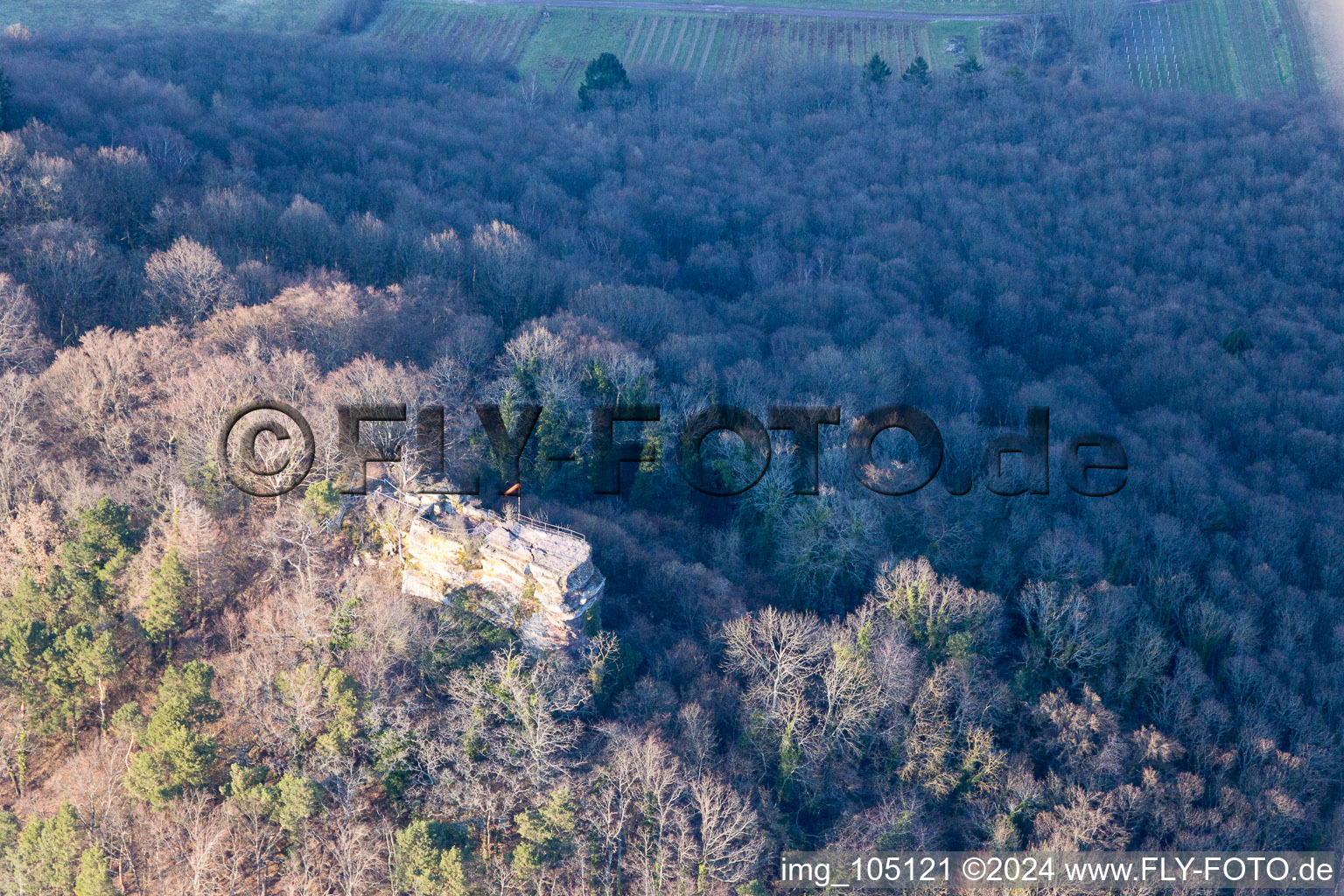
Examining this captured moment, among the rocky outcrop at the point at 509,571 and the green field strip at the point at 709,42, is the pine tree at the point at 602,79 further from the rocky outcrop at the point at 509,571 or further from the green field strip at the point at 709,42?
the rocky outcrop at the point at 509,571

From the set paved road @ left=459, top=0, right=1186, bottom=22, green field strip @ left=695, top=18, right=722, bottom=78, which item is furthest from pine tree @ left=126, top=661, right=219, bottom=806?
paved road @ left=459, top=0, right=1186, bottom=22

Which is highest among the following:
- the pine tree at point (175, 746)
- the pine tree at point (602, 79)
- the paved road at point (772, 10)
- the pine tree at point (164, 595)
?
the paved road at point (772, 10)

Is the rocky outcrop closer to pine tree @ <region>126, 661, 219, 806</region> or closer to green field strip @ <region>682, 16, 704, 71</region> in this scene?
pine tree @ <region>126, 661, 219, 806</region>

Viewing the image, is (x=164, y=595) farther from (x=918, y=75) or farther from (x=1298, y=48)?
(x=1298, y=48)

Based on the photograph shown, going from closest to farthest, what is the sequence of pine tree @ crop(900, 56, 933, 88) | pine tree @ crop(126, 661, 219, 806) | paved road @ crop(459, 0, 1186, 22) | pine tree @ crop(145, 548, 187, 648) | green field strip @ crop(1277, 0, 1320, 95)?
pine tree @ crop(126, 661, 219, 806) → pine tree @ crop(145, 548, 187, 648) → pine tree @ crop(900, 56, 933, 88) → green field strip @ crop(1277, 0, 1320, 95) → paved road @ crop(459, 0, 1186, 22)

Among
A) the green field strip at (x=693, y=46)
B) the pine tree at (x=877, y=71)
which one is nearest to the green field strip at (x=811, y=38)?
the green field strip at (x=693, y=46)

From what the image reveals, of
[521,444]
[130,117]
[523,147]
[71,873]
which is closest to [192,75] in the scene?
[130,117]

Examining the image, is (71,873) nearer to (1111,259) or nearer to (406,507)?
(406,507)
